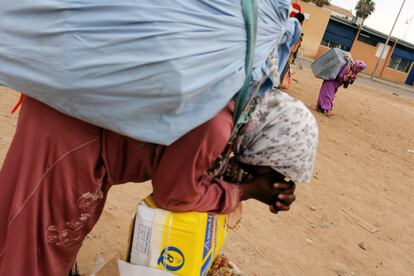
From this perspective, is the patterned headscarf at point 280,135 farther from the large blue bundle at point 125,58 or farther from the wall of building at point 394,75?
the wall of building at point 394,75

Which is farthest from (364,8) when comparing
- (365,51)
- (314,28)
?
(314,28)

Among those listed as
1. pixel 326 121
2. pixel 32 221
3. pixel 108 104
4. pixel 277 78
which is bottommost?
pixel 326 121

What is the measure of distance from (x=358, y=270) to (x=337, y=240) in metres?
0.37

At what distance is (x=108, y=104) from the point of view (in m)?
1.02

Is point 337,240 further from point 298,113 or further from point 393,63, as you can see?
point 393,63

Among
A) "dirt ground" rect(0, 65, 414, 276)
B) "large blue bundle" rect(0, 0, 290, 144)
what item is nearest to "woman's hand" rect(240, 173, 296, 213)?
"large blue bundle" rect(0, 0, 290, 144)

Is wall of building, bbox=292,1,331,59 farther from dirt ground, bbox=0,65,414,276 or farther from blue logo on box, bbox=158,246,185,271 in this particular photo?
blue logo on box, bbox=158,246,185,271

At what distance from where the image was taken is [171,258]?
134 centimetres

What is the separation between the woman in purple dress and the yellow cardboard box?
7.69 m

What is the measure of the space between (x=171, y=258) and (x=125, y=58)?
2.23 ft

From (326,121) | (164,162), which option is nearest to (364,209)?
(164,162)

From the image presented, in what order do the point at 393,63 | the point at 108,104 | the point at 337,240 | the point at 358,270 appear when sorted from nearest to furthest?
the point at 108,104 → the point at 358,270 → the point at 337,240 → the point at 393,63

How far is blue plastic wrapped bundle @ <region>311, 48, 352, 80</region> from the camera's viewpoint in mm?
8453

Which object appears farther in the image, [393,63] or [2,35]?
[393,63]
